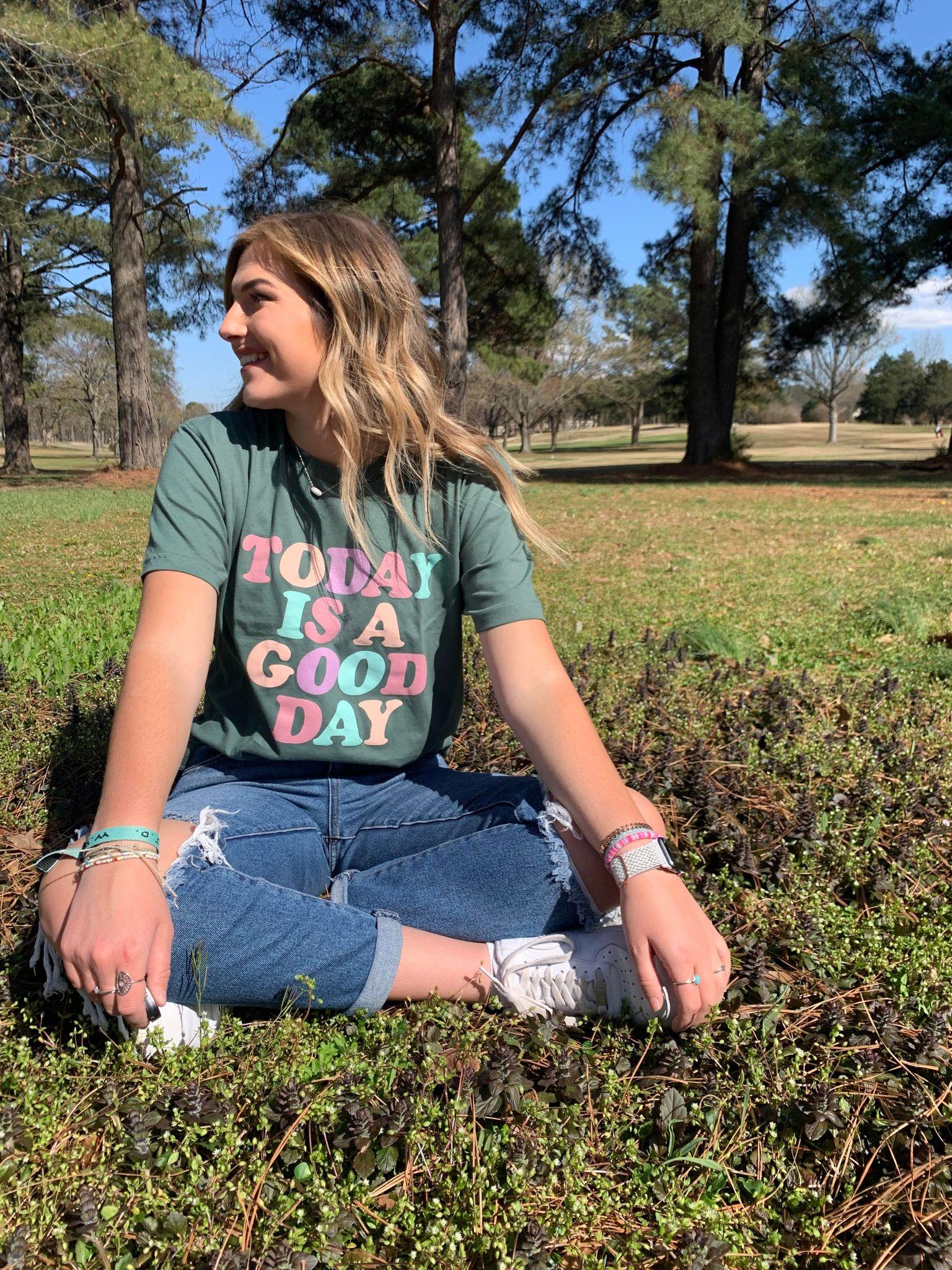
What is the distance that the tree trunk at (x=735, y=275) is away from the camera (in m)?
18.0

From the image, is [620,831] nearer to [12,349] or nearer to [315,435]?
[315,435]

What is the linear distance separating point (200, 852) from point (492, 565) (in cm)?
84

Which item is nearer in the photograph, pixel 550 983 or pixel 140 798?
pixel 140 798

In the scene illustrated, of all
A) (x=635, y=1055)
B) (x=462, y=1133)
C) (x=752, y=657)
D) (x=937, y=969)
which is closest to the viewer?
(x=462, y=1133)

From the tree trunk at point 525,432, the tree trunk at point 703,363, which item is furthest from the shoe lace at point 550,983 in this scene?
the tree trunk at point 525,432

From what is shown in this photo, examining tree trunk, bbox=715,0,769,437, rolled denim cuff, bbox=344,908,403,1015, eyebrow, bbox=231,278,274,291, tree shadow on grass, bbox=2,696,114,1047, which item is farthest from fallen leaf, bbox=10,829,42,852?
tree trunk, bbox=715,0,769,437

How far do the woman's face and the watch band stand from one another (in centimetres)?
114

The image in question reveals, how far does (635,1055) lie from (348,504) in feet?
4.06

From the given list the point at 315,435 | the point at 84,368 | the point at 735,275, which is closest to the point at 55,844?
the point at 315,435

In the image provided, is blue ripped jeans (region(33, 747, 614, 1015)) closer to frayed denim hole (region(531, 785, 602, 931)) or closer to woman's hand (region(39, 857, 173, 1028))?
frayed denim hole (region(531, 785, 602, 931))

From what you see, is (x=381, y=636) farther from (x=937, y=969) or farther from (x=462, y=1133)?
(x=937, y=969)

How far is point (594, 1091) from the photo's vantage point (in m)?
1.62

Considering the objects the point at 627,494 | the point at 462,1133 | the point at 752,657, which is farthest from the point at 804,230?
the point at 462,1133

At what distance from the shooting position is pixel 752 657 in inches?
157
